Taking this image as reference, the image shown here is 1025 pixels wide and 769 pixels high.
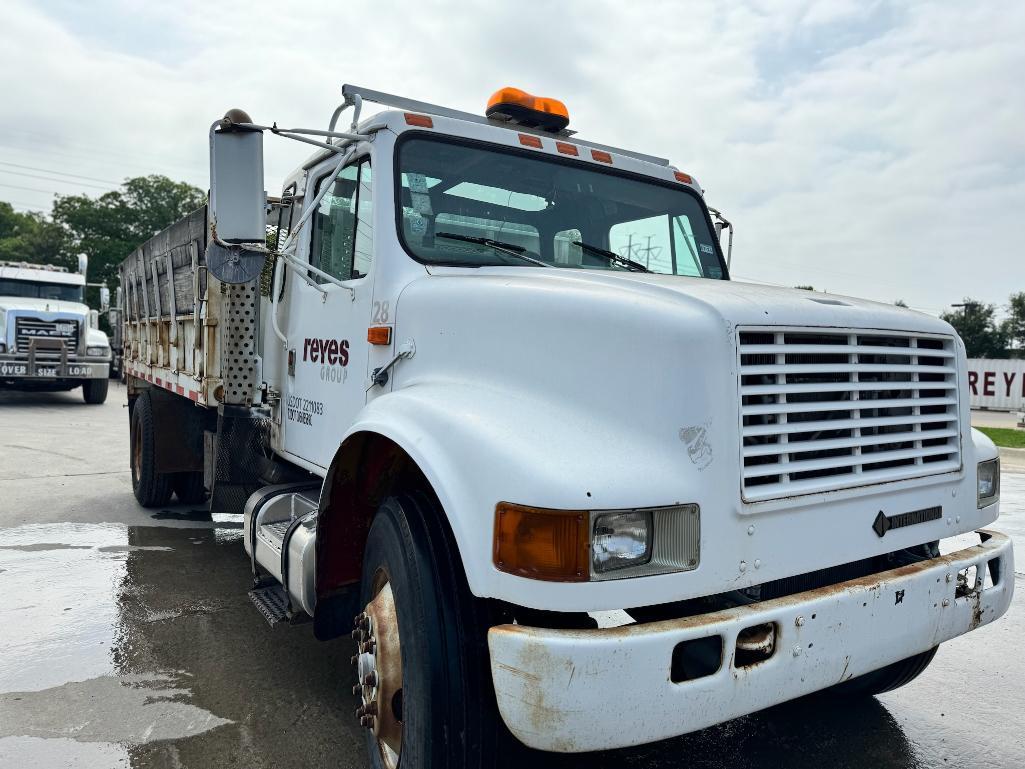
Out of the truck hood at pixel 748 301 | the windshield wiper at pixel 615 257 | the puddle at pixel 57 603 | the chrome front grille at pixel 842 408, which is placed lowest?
the puddle at pixel 57 603

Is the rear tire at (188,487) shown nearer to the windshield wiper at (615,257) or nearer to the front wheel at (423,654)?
the windshield wiper at (615,257)

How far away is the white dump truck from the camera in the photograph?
50.6ft

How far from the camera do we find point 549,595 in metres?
1.91

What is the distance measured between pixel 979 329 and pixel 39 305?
5036 centimetres

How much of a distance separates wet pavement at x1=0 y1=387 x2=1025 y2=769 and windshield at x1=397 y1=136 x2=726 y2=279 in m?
1.87

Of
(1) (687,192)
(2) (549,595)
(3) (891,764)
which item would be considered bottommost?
(3) (891,764)

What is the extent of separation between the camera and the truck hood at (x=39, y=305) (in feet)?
51.2

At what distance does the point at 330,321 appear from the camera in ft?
11.7

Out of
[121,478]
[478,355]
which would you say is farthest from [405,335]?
[121,478]

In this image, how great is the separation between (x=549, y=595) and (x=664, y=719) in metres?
0.40

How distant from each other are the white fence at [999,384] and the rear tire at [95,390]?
26690mm

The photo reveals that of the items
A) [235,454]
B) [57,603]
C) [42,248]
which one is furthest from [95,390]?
[42,248]

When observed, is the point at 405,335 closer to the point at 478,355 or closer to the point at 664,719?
the point at 478,355

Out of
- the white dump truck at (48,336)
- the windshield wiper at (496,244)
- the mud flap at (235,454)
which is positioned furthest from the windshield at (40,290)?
the windshield wiper at (496,244)
